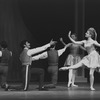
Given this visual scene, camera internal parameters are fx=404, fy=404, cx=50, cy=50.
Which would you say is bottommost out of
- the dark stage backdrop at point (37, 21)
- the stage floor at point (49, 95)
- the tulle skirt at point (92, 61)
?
the stage floor at point (49, 95)

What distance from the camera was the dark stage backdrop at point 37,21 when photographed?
12969 millimetres

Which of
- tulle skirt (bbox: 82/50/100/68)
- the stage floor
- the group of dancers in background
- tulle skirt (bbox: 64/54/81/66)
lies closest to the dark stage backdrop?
tulle skirt (bbox: 64/54/81/66)

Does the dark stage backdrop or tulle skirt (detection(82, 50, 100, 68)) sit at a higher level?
the dark stage backdrop

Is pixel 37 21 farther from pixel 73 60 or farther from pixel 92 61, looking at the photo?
pixel 92 61

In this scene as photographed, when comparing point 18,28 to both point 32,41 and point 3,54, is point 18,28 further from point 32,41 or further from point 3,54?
point 3,54

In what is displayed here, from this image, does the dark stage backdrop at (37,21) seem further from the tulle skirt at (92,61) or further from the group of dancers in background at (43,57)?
the tulle skirt at (92,61)

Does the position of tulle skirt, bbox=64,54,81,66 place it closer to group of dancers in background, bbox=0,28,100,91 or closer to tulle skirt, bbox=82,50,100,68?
group of dancers in background, bbox=0,28,100,91

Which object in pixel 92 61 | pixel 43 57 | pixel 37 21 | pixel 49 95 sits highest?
pixel 37 21

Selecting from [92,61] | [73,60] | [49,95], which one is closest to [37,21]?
[73,60]

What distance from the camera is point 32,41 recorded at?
42.9 ft

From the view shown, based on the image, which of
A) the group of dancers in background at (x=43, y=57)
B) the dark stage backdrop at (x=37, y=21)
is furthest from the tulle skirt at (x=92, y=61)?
the dark stage backdrop at (x=37, y=21)

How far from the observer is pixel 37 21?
13133 millimetres

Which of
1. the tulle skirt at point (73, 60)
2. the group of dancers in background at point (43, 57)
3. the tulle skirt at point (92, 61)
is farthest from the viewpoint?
the tulle skirt at point (73, 60)

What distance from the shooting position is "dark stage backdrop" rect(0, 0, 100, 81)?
13.0 meters
